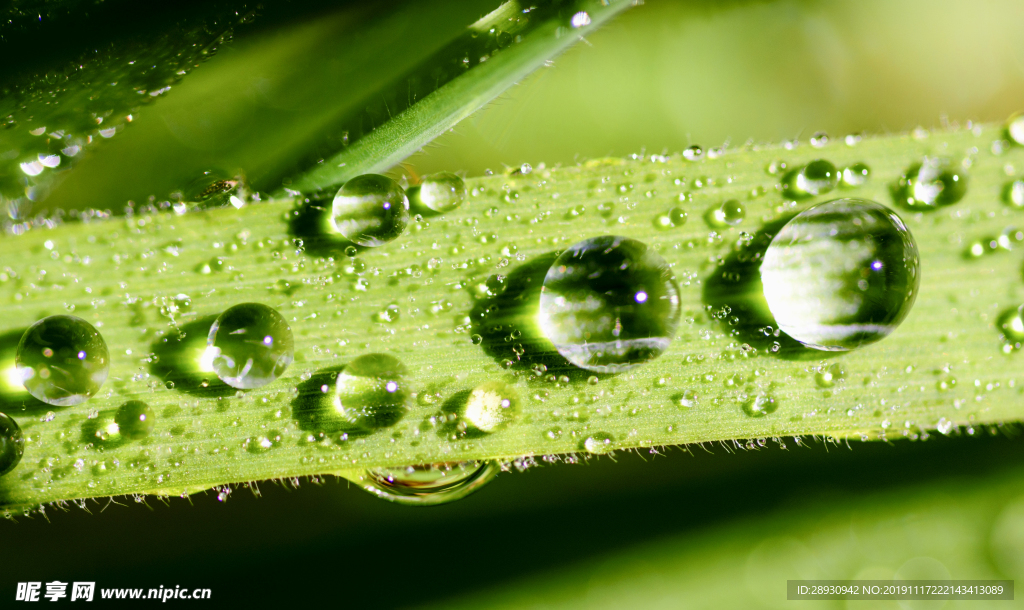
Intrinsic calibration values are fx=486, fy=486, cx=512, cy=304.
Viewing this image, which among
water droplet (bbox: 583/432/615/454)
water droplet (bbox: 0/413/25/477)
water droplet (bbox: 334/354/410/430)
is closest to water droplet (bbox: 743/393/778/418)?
water droplet (bbox: 583/432/615/454)

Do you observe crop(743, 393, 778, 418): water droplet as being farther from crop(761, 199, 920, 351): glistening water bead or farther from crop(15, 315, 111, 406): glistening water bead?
crop(15, 315, 111, 406): glistening water bead

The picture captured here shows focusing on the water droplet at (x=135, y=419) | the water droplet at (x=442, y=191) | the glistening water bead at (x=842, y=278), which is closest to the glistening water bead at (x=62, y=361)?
the water droplet at (x=135, y=419)

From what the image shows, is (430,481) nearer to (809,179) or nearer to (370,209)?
(370,209)

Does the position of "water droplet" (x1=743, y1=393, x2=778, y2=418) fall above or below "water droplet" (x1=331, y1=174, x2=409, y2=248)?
below

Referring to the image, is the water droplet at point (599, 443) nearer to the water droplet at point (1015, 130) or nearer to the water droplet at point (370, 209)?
the water droplet at point (370, 209)

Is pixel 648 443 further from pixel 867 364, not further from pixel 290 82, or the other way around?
pixel 290 82

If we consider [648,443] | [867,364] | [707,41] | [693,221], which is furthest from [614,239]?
[707,41]
